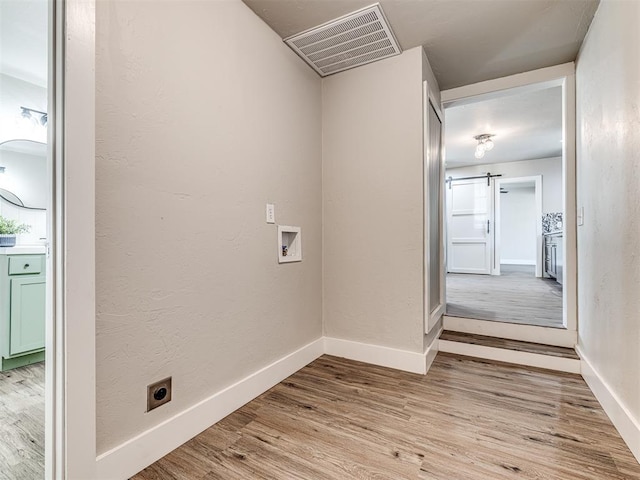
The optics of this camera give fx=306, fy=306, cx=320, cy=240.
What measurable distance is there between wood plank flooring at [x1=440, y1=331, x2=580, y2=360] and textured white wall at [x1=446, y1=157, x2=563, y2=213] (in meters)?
4.50

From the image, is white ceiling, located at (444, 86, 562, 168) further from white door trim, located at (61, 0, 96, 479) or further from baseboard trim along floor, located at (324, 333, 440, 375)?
white door trim, located at (61, 0, 96, 479)

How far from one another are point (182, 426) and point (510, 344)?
2394mm

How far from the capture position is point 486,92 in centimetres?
268

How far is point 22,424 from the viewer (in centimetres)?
160

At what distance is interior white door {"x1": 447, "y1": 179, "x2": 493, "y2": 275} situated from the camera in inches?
243

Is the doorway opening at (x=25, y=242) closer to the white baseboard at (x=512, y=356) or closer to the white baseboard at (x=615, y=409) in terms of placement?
the white baseboard at (x=615, y=409)

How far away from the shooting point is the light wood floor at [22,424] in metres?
1.29

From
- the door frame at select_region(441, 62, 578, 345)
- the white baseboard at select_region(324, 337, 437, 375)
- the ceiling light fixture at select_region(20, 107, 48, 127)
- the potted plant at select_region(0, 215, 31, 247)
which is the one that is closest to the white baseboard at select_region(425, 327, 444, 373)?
the white baseboard at select_region(324, 337, 437, 375)

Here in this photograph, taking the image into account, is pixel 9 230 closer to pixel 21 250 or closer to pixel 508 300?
pixel 21 250

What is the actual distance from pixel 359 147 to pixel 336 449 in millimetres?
1962

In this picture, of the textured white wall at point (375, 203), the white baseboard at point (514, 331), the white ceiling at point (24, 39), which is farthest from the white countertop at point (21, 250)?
the white baseboard at point (514, 331)

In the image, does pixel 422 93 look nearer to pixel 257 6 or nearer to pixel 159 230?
pixel 257 6

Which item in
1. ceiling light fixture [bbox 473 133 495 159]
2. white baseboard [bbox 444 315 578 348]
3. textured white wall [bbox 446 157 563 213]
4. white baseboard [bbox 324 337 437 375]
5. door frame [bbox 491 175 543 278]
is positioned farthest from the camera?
door frame [bbox 491 175 543 278]

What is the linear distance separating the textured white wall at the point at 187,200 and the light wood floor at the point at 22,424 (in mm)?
516
